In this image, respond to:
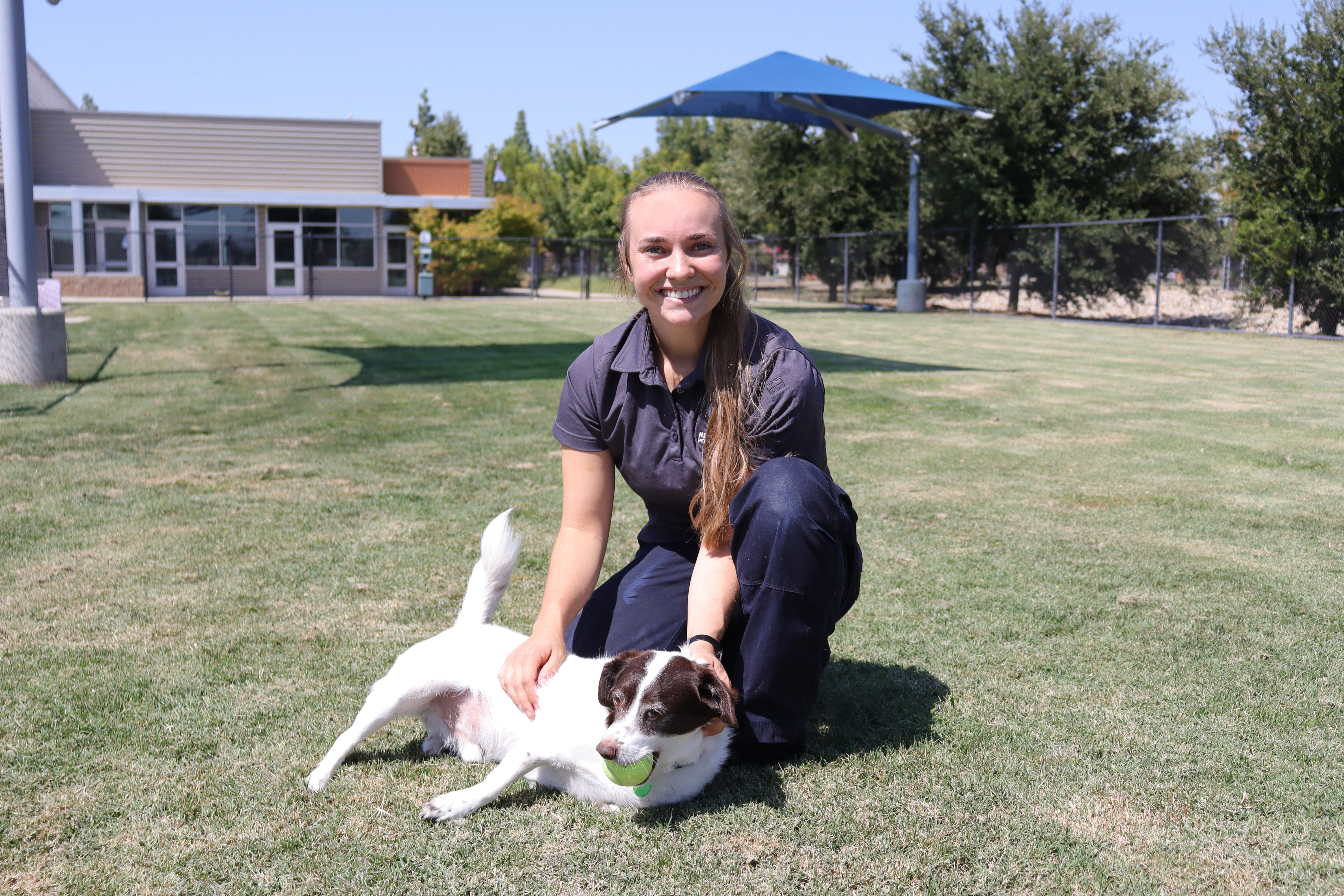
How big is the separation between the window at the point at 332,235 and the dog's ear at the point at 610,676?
33981 millimetres

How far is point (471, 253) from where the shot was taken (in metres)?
34.8

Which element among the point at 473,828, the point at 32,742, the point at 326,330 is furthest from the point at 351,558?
the point at 326,330

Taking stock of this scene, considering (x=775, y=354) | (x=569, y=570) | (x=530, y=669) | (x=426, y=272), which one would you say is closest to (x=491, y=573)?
(x=569, y=570)

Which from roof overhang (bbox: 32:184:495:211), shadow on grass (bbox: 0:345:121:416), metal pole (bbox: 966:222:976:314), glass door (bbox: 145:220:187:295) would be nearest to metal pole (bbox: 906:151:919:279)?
metal pole (bbox: 966:222:976:314)

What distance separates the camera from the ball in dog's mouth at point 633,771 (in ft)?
7.89

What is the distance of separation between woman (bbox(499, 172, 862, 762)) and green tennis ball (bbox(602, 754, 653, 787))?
0.26 metres

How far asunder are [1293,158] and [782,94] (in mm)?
9115

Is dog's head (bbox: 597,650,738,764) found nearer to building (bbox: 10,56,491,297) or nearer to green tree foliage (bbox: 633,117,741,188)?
building (bbox: 10,56,491,297)

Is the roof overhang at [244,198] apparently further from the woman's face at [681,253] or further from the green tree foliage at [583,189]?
the woman's face at [681,253]

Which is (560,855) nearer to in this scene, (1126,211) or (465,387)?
(465,387)

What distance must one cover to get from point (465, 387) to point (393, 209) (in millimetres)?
27449

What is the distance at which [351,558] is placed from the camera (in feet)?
15.4

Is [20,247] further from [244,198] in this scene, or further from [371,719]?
[244,198]

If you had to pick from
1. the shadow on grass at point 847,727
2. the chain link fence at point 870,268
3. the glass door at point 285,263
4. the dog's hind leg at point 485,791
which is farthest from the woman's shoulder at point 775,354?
the glass door at point 285,263
